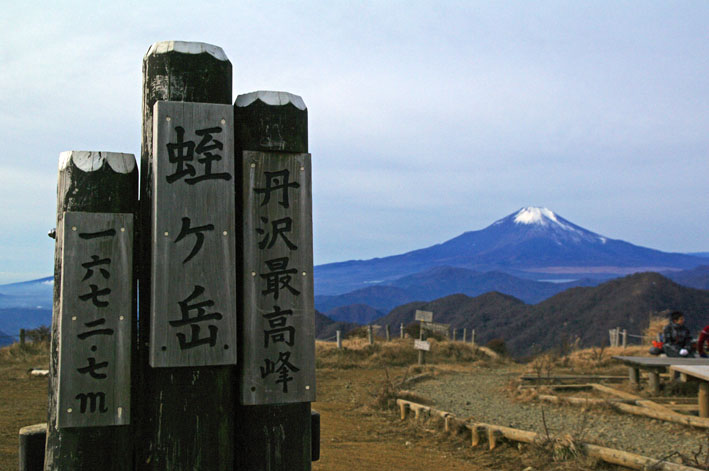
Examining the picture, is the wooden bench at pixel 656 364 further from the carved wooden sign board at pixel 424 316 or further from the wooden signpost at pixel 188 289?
the wooden signpost at pixel 188 289

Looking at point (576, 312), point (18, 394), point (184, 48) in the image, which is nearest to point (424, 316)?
point (18, 394)

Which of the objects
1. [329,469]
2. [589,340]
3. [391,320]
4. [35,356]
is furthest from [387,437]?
[391,320]

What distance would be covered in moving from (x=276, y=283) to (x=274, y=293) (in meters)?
0.05

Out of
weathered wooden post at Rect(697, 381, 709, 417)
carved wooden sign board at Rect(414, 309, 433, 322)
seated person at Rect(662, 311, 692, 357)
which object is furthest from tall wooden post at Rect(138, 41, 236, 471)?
carved wooden sign board at Rect(414, 309, 433, 322)

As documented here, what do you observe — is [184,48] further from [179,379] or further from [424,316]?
[424,316]

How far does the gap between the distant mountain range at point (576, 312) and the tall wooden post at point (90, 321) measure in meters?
54.4

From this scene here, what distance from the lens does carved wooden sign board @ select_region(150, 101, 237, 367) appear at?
2.64m

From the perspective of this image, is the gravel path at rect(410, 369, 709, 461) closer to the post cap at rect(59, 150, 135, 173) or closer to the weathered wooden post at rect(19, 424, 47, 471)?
the weathered wooden post at rect(19, 424, 47, 471)

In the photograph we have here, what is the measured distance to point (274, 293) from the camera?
111 inches

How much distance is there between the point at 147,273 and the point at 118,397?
55 cm

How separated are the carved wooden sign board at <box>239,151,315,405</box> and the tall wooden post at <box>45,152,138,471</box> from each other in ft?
1.73

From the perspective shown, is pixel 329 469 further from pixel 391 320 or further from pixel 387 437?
pixel 391 320

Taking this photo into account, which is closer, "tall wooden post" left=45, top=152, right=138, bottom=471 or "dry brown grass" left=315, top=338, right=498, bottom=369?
"tall wooden post" left=45, top=152, right=138, bottom=471

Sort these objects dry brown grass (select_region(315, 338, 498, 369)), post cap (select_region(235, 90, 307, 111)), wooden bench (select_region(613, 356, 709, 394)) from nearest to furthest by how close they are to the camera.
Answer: post cap (select_region(235, 90, 307, 111)), wooden bench (select_region(613, 356, 709, 394)), dry brown grass (select_region(315, 338, 498, 369))
